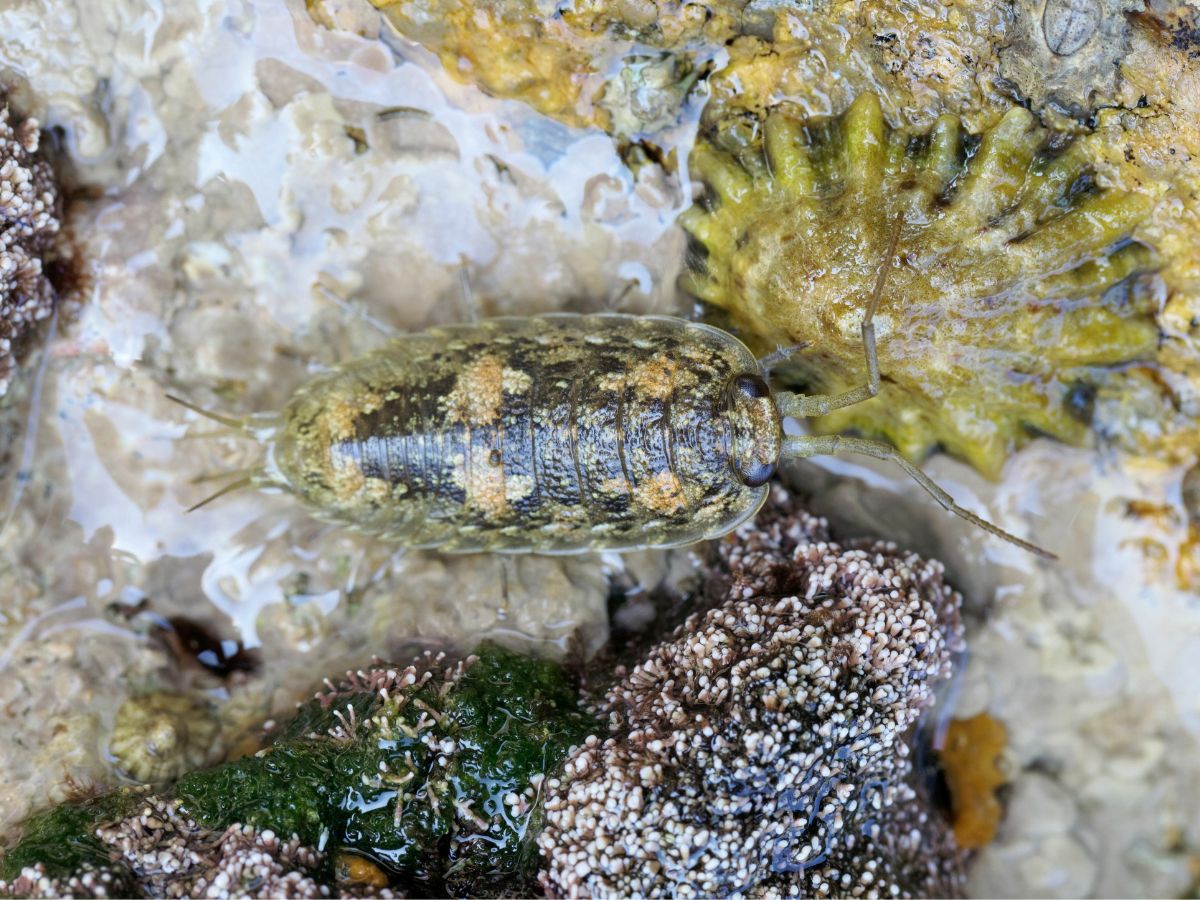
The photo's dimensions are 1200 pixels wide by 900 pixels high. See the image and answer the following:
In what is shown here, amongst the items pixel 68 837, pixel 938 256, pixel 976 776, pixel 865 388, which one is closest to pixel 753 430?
pixel 865 388

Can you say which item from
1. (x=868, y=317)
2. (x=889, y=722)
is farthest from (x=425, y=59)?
(x=889, y=722)

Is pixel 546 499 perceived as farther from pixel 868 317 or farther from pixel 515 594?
pixel 868 317

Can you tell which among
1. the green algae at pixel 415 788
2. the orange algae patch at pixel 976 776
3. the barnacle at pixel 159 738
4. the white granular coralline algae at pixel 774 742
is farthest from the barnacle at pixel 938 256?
the barnacle at pixel 159 738

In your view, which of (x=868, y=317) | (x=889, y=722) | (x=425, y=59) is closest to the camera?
(x=868, y=317)

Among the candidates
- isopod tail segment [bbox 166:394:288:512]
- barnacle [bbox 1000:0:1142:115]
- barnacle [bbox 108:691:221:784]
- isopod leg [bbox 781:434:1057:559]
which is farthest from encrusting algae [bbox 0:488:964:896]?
barnacle [bbox 1000:0:1142:115]

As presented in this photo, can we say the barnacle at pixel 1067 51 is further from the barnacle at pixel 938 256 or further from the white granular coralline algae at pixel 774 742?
the white granular coralline algae at pixel 774 742

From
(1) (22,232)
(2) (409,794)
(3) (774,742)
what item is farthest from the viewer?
(1) (22,232)

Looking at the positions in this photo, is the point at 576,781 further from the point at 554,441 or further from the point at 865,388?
the point at 865,388
